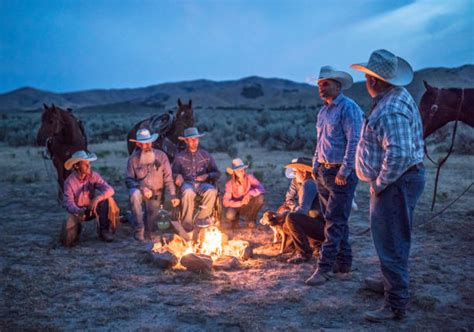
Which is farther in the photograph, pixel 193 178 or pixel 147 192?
pixel 193 178

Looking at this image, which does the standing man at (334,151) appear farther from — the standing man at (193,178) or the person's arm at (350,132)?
the standing man at (193,178)

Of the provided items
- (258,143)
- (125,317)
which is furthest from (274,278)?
(258,143)

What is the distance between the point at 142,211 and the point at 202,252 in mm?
1794

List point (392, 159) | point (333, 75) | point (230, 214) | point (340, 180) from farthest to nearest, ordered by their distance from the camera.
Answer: point (230, 214) < point (333, 75) < point (340, 180) < point (392, 159)

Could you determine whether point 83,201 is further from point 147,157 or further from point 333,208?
point 333,208

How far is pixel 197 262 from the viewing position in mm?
5480

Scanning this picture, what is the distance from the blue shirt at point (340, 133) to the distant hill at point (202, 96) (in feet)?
104

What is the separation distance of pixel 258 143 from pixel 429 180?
10.3 metres

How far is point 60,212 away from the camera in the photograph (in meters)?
8.94

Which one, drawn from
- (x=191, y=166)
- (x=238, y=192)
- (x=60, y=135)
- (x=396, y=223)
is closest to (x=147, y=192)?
(x=191, y=166)

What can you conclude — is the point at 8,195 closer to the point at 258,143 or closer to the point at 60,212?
the point at 60,212

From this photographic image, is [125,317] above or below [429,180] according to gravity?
below

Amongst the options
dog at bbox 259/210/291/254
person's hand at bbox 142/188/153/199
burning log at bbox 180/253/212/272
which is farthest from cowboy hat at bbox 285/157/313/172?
person's hand at bbox 142/188/153/199

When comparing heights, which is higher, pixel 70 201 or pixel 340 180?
pixel 340 180
